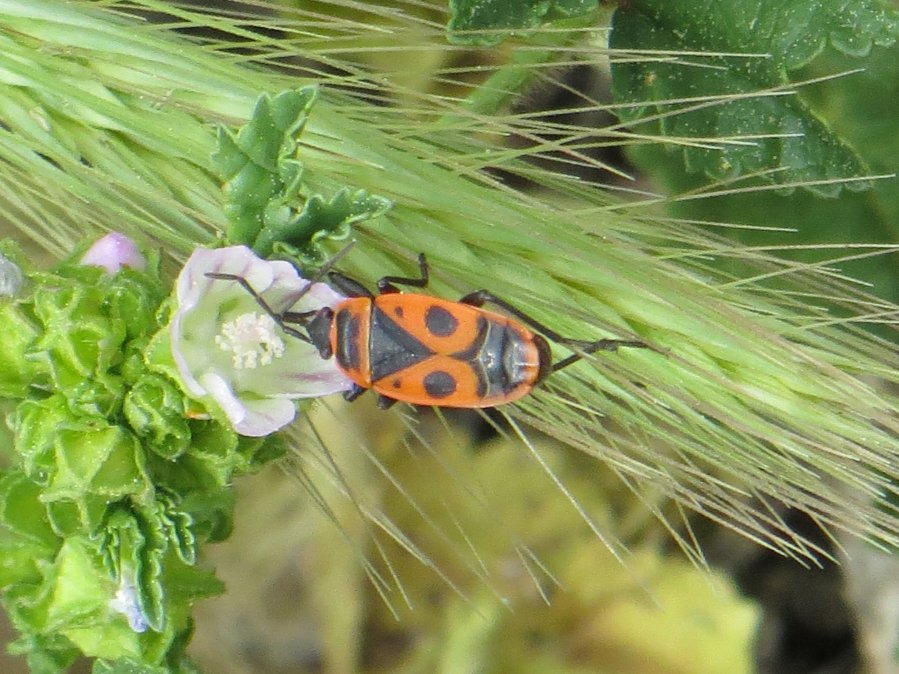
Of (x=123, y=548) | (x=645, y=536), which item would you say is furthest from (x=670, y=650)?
(x=123, y=548)

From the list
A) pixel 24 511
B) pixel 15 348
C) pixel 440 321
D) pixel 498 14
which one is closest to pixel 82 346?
pixel 15 348

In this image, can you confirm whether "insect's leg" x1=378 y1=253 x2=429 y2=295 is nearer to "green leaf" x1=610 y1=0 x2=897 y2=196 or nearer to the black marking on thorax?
the black marking on thorax

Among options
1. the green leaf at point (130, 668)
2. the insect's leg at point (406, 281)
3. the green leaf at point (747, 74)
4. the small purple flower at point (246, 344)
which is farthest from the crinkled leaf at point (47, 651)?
the green leaf at point (747, 74)

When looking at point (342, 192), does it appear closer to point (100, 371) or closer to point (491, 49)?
point (100, 371)

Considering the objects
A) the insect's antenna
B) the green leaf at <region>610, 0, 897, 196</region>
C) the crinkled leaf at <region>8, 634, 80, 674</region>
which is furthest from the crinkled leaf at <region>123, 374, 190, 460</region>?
the green leaf at <region>610, 0, 897, 196</region>

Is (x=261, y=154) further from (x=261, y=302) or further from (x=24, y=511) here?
(x=24, y=511)
